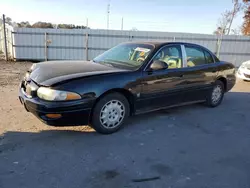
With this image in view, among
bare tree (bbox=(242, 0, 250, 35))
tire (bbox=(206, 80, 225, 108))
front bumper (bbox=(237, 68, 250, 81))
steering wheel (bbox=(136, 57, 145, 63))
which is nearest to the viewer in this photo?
steering wheel (bbox=(136, 57, 145, 63))

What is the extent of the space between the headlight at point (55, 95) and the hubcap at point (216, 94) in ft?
12.0

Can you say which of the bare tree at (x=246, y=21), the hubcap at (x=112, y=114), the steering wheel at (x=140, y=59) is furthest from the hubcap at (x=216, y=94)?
the bare tree at (x=246, y=21)

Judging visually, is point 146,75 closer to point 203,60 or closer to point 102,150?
point 102,150

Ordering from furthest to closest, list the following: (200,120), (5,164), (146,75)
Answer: (200,120)
(146,75)
(5,164)

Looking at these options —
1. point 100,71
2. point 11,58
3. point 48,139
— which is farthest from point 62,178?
point 11,58

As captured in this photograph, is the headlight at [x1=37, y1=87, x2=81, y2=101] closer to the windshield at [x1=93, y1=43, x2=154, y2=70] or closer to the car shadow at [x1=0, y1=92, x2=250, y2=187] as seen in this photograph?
the car shadow at [x1=0, y1=92, x2=250, y2=187]

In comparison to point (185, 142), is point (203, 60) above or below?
above

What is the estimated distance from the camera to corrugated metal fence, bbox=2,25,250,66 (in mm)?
12477

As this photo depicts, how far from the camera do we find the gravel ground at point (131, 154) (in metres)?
2.56

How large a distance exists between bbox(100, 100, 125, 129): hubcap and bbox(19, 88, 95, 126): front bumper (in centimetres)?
29

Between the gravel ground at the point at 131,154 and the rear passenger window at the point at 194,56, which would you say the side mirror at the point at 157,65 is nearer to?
the rear passenger window at the point at 194,56

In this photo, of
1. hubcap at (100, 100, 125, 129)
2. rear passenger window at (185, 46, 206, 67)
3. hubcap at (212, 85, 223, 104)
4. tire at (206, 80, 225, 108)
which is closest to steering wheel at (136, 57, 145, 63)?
hubcap at (100, 100, 125, 129)

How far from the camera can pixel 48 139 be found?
3.47m

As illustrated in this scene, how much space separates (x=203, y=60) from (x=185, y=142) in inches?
91.2
